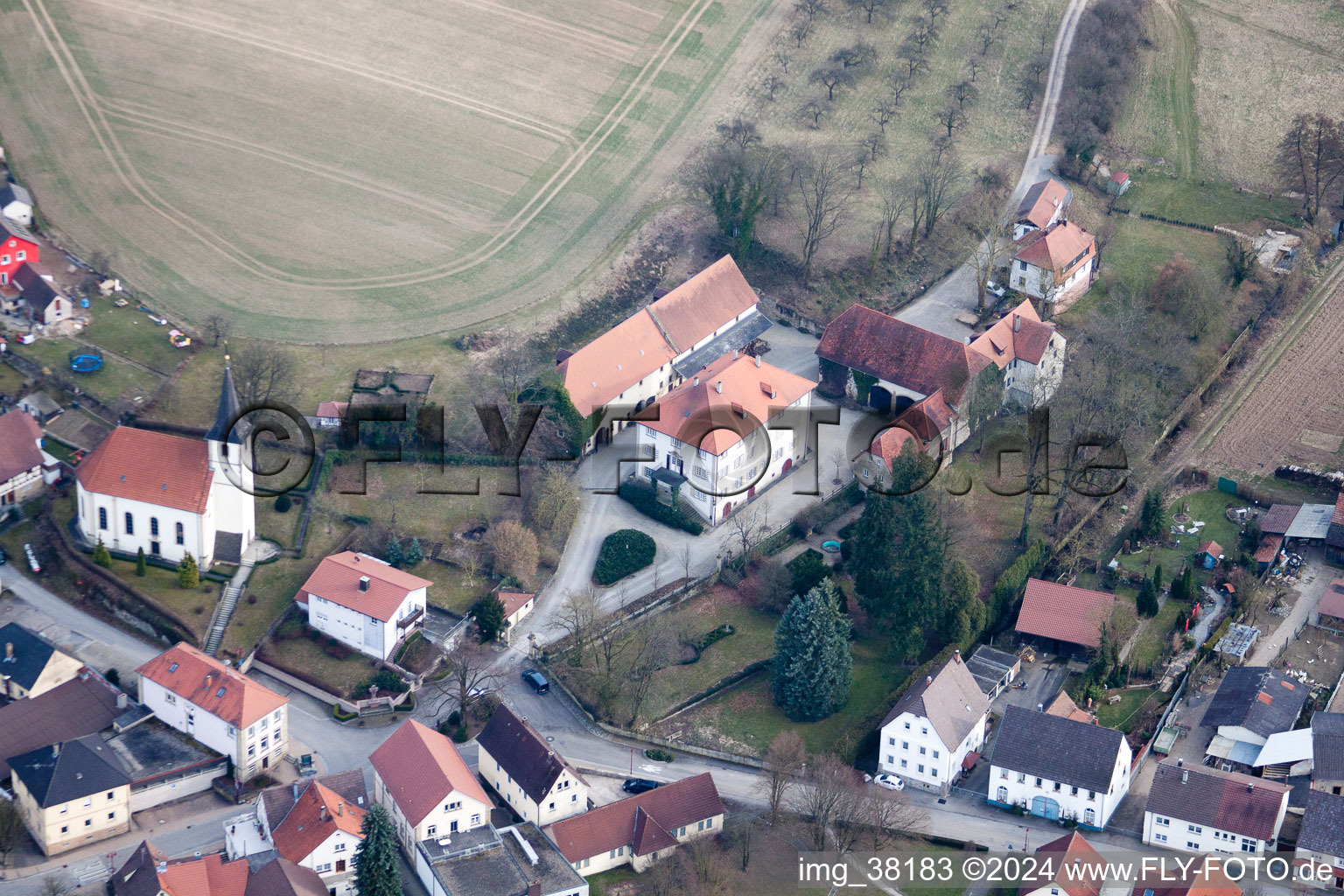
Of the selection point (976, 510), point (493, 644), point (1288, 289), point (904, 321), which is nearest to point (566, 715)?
point (493, 644)

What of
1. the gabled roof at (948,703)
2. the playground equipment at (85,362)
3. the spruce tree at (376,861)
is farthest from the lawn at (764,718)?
the playground equipment at (85,362)

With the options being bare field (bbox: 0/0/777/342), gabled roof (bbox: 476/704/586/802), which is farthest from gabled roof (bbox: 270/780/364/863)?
bare field (bbox: 0/0/777/342)

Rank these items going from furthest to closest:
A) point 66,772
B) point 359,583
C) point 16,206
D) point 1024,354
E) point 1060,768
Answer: point 16,206
point 1024,354
point 359,583
point 1060,768
point 66,772

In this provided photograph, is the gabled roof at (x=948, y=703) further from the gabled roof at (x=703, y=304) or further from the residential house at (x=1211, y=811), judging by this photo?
the gabled roof at (x=703, y=304)

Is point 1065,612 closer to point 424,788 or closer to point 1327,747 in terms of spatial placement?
point 1327,747

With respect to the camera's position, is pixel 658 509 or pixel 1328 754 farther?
pixel 658 509

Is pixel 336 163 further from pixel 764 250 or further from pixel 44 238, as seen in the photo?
pixel 764 250

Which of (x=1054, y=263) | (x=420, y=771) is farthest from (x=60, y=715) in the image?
(x=1054, y=263)
